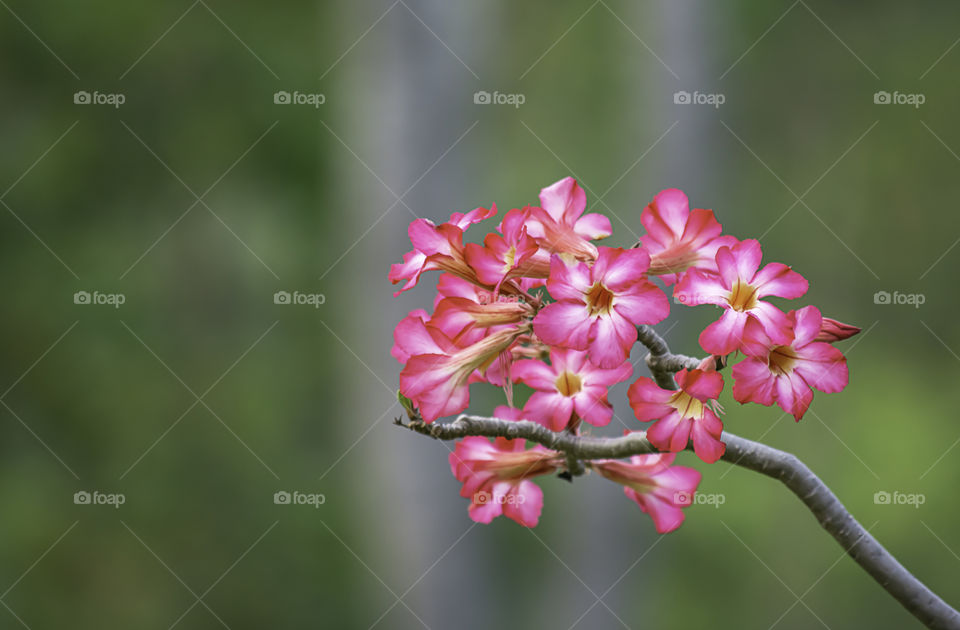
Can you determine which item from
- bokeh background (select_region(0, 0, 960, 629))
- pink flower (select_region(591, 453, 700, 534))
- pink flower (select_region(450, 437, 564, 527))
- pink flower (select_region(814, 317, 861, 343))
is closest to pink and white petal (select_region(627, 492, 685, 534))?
pink flower (select_region(591, 453, 700, 534))

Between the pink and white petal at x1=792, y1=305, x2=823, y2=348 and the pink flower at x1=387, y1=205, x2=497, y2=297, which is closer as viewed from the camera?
the pink and white petal at x1=792, y1=305, x2=823, y2=348

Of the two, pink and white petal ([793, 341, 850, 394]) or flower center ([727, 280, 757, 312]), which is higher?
flower center ([727, 280, 757, 312])

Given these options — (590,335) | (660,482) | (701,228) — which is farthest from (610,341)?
(660,482)

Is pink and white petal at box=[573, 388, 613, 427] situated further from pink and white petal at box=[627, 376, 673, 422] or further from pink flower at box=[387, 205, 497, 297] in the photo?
pink flower at box=[387, 205, 497, 297]

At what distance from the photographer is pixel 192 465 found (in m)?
6.61

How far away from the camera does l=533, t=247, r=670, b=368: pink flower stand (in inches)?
37.6

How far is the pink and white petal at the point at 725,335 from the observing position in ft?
3.01

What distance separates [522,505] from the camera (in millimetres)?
1209

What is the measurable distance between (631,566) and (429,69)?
2637 mm

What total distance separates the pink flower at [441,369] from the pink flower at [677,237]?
0.66 feet

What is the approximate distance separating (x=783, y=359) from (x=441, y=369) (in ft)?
1.28

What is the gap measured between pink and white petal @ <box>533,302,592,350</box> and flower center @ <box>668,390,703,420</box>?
0.41 feet

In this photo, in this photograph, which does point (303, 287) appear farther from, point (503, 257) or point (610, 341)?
point (610, 341)

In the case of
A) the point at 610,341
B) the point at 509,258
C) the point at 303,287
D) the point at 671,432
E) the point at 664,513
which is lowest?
the point at 664,513
